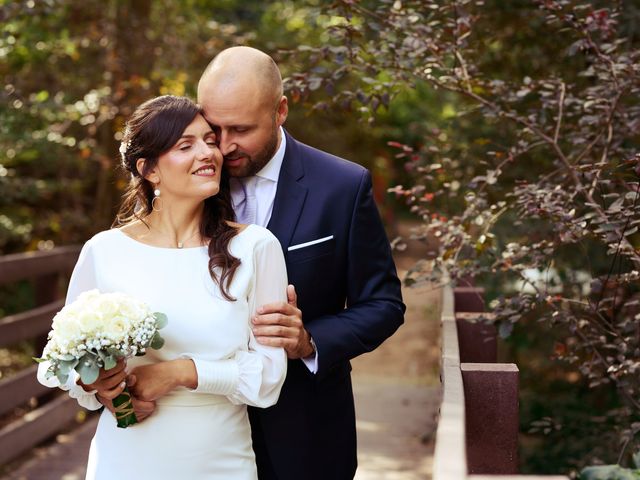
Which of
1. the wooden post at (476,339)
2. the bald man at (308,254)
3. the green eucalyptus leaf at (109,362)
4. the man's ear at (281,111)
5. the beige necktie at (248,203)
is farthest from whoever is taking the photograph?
the wooden post at (476,339)

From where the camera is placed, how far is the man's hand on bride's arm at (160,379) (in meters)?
2.98

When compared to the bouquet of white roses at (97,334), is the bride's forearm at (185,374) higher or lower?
lower

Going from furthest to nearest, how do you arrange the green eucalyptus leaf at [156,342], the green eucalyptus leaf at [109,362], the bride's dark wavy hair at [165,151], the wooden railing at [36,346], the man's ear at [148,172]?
the wooden railing at [36,346] < the man's ear at [148,172] < the bride's dark wavy hair at [165,151] < the green eucalyptus leaf at [156,342] < the green eucalyptus leaf at [109,362]

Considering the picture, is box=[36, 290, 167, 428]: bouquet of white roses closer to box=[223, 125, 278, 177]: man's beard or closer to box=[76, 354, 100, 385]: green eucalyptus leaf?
box=[76, 354, 100, 385]: green eucalyptus leaf

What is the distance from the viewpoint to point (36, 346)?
7.70 meters

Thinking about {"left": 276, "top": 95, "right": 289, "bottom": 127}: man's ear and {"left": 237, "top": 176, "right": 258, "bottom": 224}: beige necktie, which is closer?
{"left": 237, "top": 176, "right": 258, "bottom": 224}: beige necktie

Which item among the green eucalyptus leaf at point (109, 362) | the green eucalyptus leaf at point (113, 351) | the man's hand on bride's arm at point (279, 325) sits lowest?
the man's hand on bride's arm at point (279, 325)

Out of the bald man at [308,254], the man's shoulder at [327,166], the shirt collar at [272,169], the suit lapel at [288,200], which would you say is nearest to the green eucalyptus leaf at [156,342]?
the bald man at [308,254]

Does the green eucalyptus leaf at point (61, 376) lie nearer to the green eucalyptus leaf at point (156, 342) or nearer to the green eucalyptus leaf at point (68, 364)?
the green eucalyptus leaf at point (68, 364)

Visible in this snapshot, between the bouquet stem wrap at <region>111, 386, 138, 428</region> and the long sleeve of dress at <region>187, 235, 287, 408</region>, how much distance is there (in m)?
0.19

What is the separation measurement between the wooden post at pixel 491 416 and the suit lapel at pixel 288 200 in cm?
72

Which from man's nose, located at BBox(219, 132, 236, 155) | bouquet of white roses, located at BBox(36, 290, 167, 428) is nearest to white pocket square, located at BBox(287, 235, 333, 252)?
man's nose, located at BBox(219, 132, 236, 155)

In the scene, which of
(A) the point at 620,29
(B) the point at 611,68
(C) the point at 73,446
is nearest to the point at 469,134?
(A) the point at 620,29

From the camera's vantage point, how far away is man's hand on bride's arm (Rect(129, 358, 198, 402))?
298 centimetres
